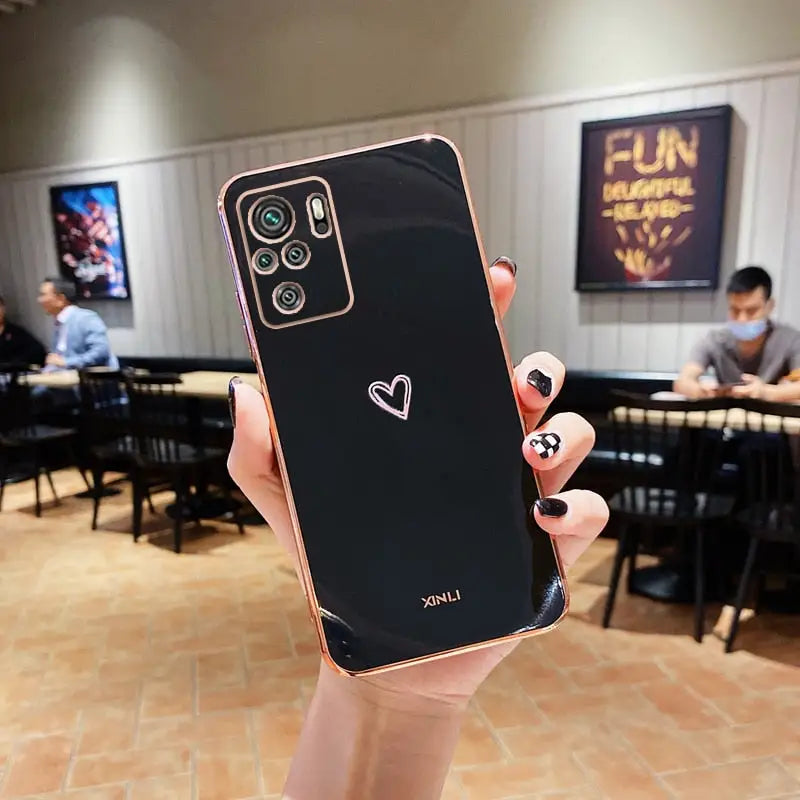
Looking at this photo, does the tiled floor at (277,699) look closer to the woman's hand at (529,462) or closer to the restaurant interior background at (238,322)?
the restaurant interior background at (238,322)

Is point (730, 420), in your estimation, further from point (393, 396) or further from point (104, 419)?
point (104, 419)

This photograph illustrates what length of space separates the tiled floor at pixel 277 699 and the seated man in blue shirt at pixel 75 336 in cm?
185

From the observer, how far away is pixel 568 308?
4176mm

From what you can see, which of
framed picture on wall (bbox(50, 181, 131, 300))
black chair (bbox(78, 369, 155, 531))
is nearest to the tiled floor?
black chair (bbox(78, 369, 155, 531))

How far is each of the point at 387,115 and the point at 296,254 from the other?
4.15 m

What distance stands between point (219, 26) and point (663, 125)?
3214mm

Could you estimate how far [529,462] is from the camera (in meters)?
0.63

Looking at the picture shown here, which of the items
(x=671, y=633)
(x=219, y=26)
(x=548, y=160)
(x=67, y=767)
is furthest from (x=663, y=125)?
(x=67, y=767)

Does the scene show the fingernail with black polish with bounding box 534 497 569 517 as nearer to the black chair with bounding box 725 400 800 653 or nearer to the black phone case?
the black phone case

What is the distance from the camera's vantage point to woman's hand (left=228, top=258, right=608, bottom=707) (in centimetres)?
63

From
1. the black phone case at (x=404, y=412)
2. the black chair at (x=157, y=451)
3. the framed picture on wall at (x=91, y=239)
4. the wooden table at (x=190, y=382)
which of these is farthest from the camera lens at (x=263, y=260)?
the framed picture on wall at (x=91, y=239)

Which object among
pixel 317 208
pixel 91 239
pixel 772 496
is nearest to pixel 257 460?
pixel 317 208

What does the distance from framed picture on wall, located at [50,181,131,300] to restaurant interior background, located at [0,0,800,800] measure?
118mm

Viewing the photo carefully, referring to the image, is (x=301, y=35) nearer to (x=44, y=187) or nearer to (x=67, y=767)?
(x=44, y=187)
